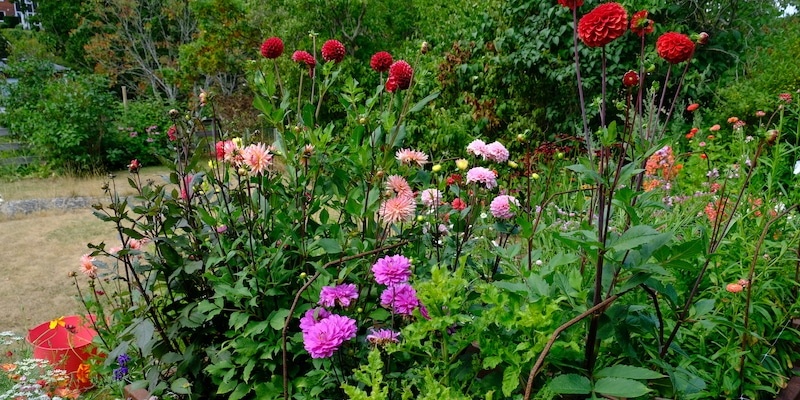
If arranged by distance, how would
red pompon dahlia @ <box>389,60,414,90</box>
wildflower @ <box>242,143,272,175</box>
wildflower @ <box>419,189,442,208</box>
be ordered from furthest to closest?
1. wildflower @ <box>419,189,442,208</box>
2. red pompon dahlia @ <box>389,60,414,90</box>
3. wildflower @ <box>242,143,272,175</box>

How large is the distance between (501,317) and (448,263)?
0.54m

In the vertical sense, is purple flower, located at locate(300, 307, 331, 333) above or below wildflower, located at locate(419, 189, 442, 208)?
below

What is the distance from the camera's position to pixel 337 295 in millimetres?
1307

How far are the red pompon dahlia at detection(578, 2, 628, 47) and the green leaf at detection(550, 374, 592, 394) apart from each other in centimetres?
63

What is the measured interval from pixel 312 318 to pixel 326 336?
10cm

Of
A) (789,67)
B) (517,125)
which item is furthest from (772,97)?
(517,125)

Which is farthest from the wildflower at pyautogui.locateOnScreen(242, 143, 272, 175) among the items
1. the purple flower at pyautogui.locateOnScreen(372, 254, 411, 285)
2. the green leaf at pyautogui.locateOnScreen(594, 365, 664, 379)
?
the green leaf at pyautogui.locateOnScreen(594, 365, 664, 379)

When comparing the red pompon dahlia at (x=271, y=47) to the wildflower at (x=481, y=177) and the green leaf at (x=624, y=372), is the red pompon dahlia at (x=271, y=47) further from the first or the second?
the green leaf at (x=624, y=372)

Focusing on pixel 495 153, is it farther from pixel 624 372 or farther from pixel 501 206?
pixel 624 372

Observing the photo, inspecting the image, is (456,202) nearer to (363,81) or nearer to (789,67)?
(789,67)

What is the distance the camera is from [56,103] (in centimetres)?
766

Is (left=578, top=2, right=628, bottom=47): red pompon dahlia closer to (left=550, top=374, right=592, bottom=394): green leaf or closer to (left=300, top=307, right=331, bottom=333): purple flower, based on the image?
(left=550, top=374, right=592, bottom=394): green leaf

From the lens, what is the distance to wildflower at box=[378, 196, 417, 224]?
4.54 ft

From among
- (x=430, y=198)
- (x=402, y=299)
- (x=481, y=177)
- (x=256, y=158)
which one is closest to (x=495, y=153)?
(x=481, y=177)
